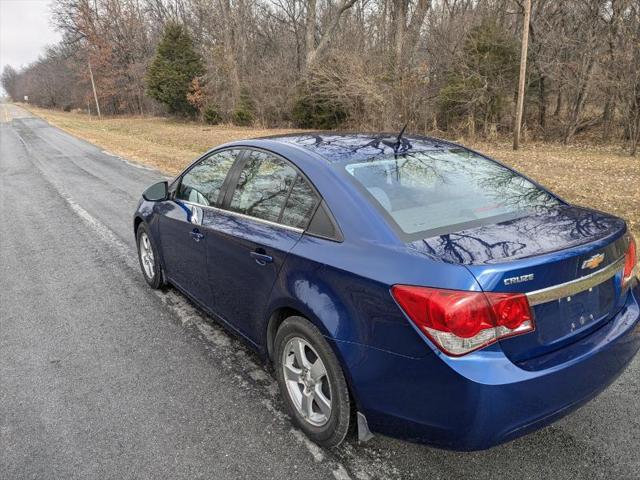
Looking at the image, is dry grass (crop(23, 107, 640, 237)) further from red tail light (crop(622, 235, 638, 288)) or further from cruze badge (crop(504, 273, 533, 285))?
cruze badge (crop(504, 273, 533, 285))

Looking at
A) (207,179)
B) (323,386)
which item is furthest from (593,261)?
(207,179)

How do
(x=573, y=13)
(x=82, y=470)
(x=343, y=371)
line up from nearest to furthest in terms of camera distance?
(x=343, y=371)
(x=82, y=470)
(x=573, y=13)

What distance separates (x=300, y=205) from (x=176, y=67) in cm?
3765

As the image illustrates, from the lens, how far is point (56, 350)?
3.87m

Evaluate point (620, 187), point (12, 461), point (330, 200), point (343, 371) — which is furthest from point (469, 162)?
point (620, 187)

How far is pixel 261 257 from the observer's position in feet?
9.32

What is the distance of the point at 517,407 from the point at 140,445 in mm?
1996

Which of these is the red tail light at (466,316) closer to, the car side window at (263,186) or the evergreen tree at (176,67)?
the car side window at (263,186)

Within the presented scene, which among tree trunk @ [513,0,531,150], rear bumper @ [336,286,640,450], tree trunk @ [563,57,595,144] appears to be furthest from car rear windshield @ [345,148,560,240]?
tree trunk @ [563,57,595,144]

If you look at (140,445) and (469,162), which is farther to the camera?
(469,162)

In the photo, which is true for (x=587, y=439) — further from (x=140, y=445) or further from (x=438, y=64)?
(x=438, y=64)

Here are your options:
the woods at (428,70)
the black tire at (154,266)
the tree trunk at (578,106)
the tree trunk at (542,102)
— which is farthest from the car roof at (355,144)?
the tree trunk at (542,102)

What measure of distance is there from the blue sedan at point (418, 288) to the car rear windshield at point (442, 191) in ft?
0.04

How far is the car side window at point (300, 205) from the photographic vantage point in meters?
2.69
